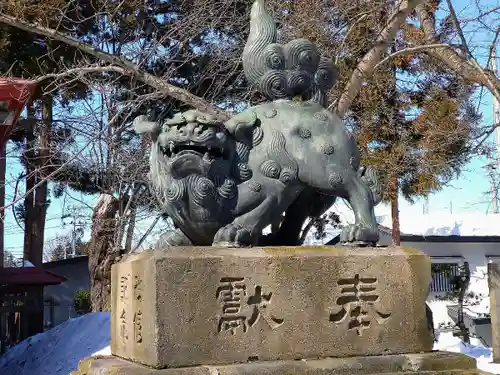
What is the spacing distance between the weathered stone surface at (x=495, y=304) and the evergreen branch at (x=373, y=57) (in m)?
3.11

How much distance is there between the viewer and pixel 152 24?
10.9 m

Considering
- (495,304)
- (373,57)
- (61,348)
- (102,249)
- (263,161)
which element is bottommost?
(61,348)

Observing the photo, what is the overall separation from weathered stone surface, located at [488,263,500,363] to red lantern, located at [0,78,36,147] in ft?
21.1

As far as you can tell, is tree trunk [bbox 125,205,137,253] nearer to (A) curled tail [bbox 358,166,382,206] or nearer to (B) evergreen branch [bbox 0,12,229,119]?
(B) evergreen branch [bbox 0,12,229,119]

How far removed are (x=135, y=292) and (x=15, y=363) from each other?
8293 millimetres

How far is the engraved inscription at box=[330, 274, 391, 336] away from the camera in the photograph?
3.10 meters

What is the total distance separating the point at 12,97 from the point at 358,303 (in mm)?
6824

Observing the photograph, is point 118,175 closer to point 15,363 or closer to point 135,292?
point 15,363

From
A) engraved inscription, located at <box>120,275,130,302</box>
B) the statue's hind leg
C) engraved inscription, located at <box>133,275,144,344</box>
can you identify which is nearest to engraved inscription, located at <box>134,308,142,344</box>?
engraved inscription, located at <box>133,275,144,344</box>

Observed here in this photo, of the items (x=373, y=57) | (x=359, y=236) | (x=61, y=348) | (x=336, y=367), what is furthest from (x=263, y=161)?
(x=61, y=348)

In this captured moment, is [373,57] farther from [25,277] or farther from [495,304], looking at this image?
[25,277]

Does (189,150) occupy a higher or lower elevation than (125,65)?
lower

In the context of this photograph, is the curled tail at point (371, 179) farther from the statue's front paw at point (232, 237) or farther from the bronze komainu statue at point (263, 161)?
the statue's front paw at point (232, 237)

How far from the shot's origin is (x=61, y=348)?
32.0 feet
